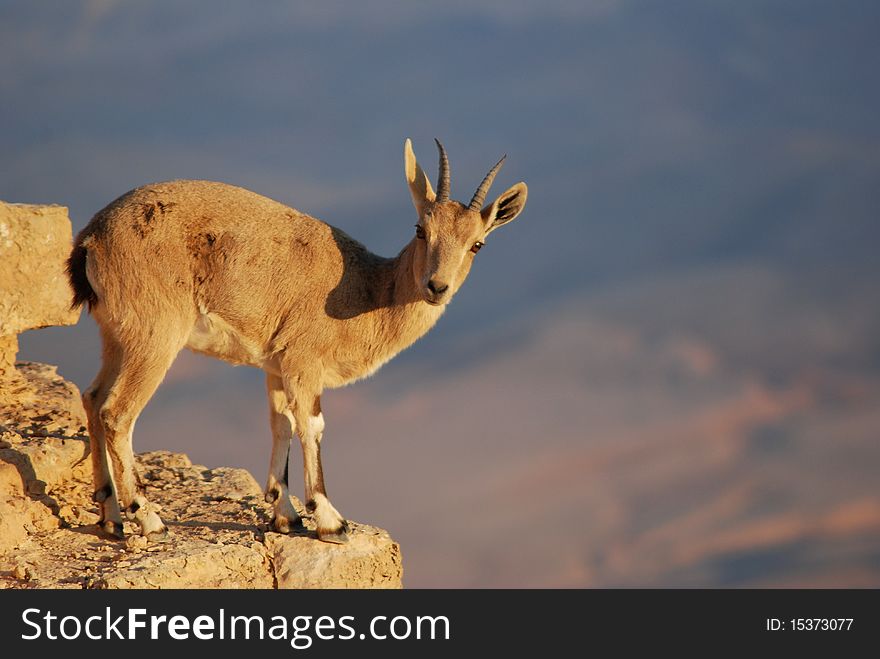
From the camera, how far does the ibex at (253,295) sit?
1199 cm

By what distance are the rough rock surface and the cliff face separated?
0.01 metres

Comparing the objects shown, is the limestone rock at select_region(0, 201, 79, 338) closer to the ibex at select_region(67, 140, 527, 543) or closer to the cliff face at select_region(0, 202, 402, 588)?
the cliff face at select_region(0, 202, 402, 588)

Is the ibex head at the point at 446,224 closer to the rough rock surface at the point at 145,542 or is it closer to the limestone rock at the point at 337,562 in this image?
the limestone rock at the point at 337,562

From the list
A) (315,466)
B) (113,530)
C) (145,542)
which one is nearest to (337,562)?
(315,466)

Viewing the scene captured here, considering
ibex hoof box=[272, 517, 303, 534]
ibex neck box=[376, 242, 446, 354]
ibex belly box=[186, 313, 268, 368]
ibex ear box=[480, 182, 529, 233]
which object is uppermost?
ibex ear box=[480, 182, 529, 233]

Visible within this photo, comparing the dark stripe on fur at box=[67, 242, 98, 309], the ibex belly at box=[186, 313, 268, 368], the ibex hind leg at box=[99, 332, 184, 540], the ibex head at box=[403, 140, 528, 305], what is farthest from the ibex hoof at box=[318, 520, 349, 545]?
the dark stripe on fur at box=[67, 242, 98, 309]

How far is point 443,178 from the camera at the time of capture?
12.5 m

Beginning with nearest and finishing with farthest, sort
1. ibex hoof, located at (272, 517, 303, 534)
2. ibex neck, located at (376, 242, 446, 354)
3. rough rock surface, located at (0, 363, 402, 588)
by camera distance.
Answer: rough rock surface, located at (0, 363, 402, 588) → ibex neck, located at (376, 242, 446, 354) → ibex hoof, located at (272, 517, 303, 534)

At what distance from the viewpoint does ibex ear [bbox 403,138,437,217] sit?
498 inches

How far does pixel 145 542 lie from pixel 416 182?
496 cm

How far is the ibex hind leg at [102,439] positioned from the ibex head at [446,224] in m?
3.48

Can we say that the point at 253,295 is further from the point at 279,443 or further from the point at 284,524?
the point at 284,524

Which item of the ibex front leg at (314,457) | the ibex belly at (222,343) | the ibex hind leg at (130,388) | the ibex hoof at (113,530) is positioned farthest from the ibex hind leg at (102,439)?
the ibex front leg at (314,457)
